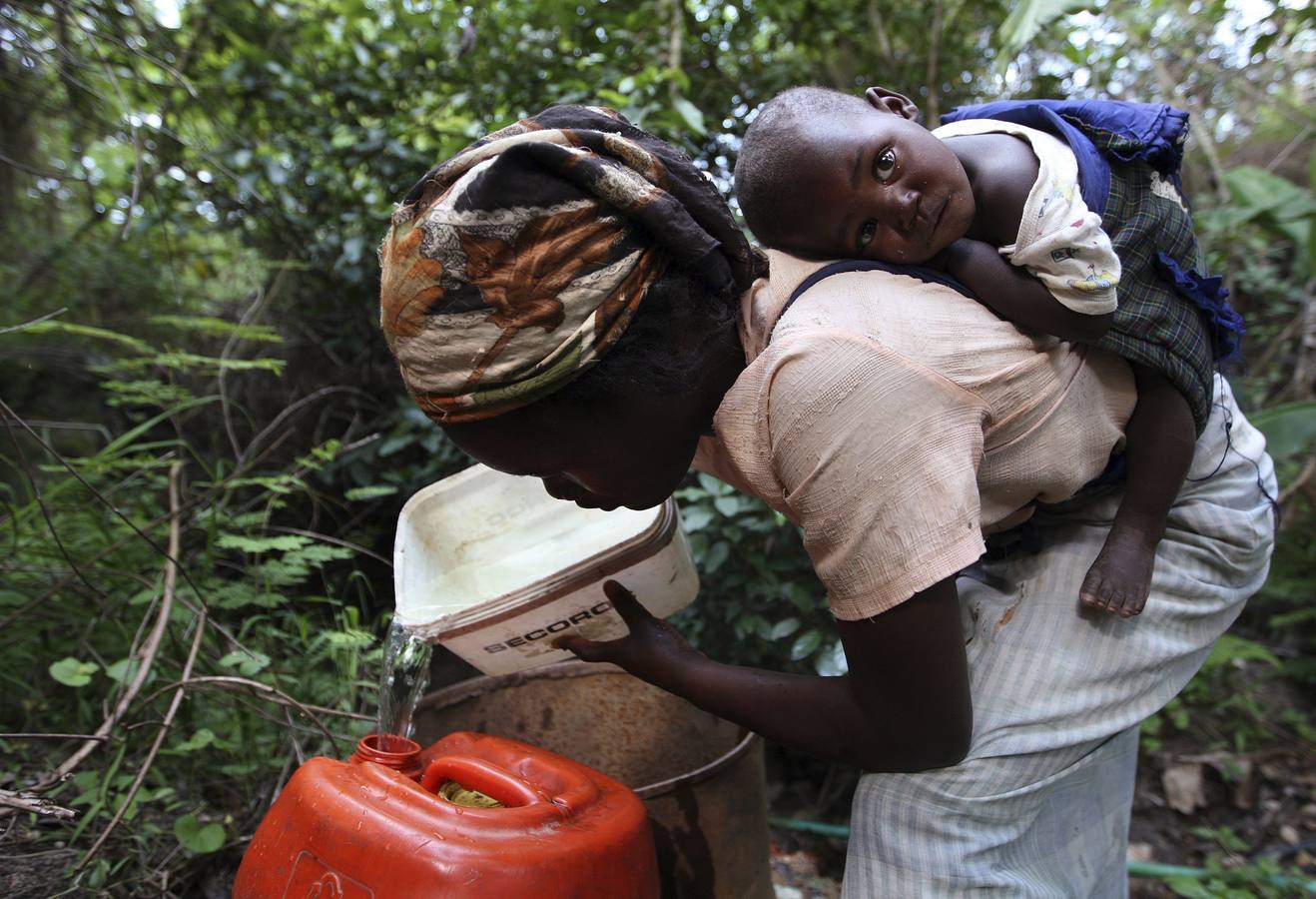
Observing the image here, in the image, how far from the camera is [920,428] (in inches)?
38.6

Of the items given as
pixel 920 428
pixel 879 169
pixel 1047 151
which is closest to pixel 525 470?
pixel 920 428

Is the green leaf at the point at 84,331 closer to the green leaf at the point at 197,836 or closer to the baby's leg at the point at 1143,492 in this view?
the green leaf at the point at 197,836

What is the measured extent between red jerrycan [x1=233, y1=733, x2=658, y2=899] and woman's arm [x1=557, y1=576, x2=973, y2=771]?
204 mm

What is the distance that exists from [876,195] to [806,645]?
50.2 inches

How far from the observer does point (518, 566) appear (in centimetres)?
177

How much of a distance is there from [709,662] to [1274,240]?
4.02 metres

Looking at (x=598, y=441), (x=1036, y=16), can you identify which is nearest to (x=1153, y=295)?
(x=598, y=441)

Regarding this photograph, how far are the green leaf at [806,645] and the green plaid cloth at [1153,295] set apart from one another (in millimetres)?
1114

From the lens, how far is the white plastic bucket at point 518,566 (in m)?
A: 1.39

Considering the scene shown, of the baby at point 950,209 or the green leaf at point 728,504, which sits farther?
the green leaf at point 728,504

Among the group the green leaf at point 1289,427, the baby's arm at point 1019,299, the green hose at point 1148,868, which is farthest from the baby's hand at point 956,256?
the green leaf at point 1289,427

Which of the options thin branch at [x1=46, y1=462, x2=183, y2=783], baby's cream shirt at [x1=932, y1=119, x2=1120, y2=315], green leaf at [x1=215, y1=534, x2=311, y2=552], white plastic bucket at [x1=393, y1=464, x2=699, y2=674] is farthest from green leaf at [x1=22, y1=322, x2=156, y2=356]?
Answer: baby's cream shirt at [x1=932, y1=119, x2=1120, y2=315]

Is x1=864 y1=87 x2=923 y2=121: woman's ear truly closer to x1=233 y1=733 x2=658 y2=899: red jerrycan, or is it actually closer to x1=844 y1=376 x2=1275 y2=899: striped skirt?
x1=844 y1=376 x2=1275 y2=899: striped skirt

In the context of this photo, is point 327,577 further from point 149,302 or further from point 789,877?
point 789,877
